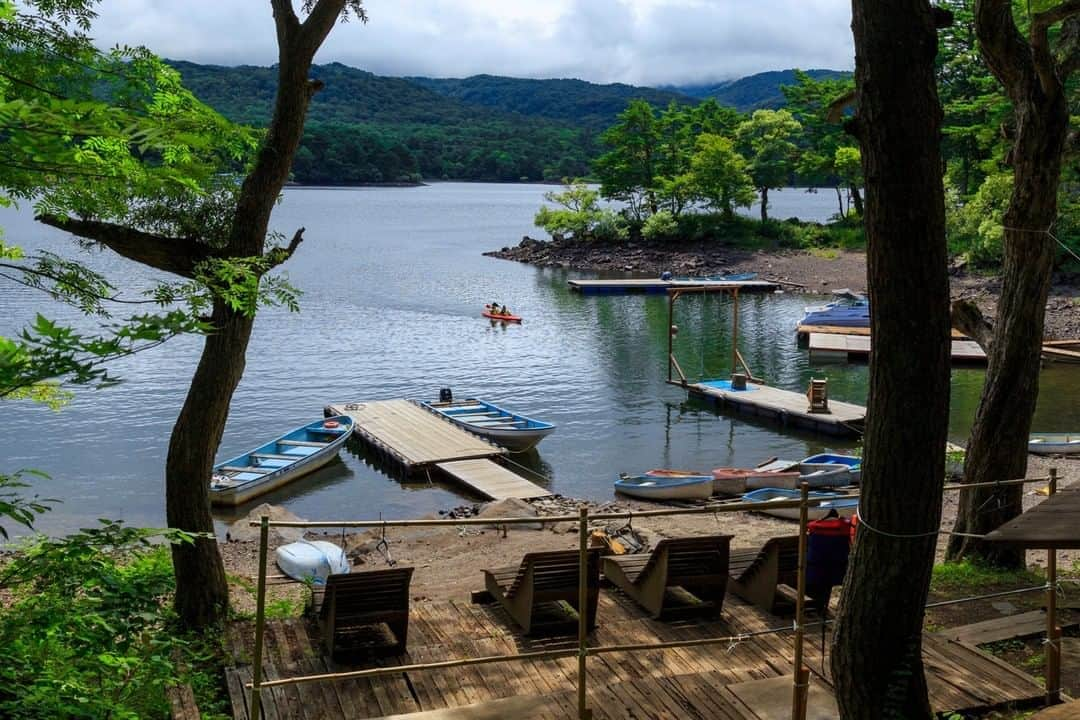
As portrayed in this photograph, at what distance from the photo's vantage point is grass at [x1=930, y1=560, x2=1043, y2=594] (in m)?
11.1

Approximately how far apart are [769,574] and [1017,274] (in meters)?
4.51

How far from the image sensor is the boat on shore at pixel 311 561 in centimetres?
1544

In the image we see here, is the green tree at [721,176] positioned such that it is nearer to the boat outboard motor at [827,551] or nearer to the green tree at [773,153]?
the green tree at [773,153]

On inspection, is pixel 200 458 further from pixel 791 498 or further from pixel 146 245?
pixel 791 498

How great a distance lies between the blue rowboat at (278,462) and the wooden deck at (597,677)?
1335cm

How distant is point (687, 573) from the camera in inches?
356

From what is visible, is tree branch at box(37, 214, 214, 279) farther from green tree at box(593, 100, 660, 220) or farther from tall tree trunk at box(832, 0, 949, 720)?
green tree at box(593, 100, 660, 220)

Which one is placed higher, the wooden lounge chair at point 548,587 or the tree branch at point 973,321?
the tree branch at point 973,321

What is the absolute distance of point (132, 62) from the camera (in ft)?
27.8

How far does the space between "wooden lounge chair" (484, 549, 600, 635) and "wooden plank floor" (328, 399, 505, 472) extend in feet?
50.4

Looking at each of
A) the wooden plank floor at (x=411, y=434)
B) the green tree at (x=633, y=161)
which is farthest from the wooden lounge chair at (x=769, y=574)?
the green tree at (x=633, y=161)

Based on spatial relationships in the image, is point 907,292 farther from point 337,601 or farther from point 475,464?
point 475,464

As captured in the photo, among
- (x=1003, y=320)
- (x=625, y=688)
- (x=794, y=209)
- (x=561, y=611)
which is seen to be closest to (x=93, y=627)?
(x=625, y=688)

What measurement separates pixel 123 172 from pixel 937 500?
5.60 meters
